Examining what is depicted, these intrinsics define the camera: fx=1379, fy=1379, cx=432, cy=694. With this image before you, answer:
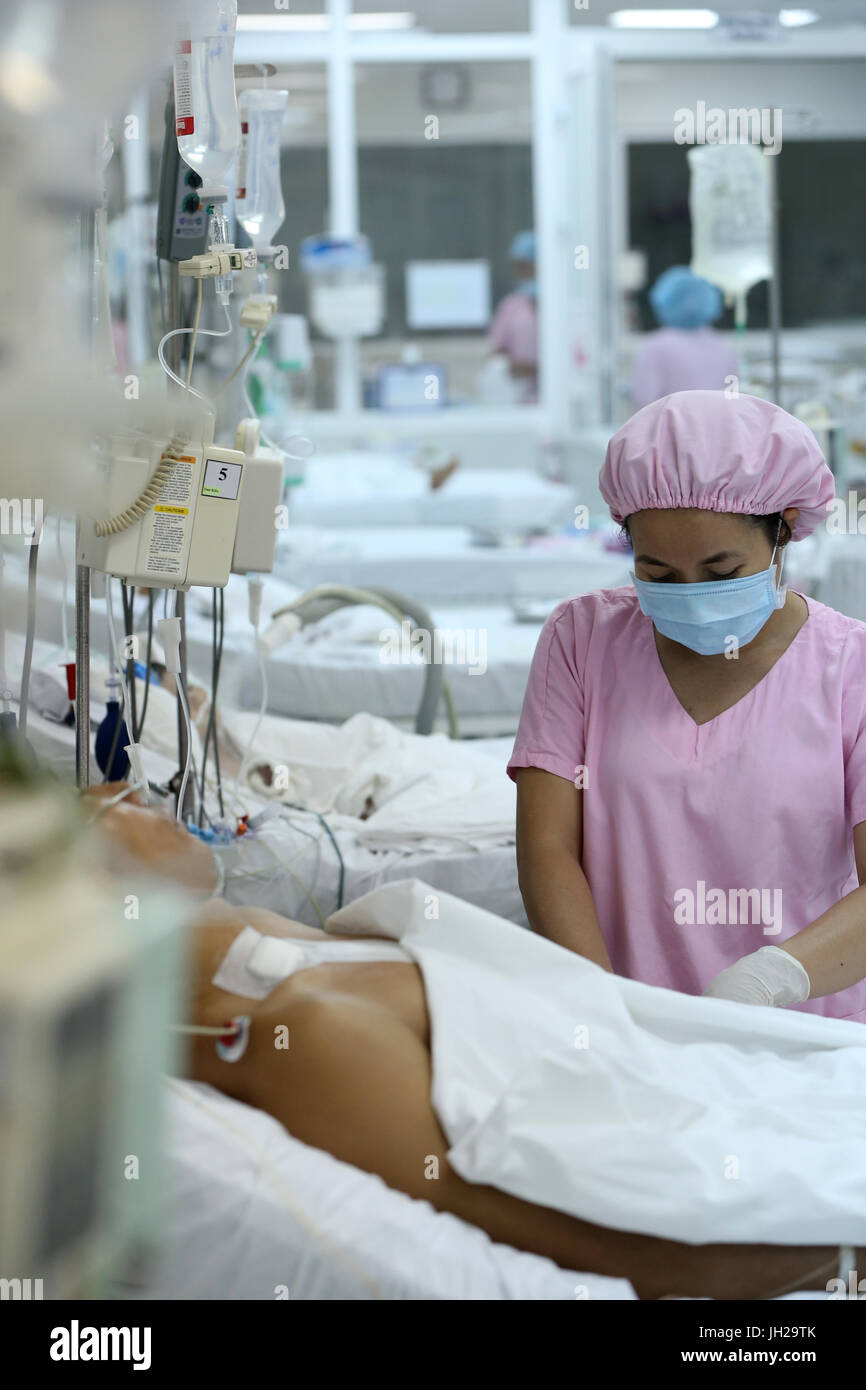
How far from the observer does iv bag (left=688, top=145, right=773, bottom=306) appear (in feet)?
12.8

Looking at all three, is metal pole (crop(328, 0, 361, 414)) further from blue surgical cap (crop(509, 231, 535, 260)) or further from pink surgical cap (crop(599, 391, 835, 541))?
pink surgical cap (crop(599, 391, 835, 541))

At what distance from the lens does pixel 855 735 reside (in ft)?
5.12

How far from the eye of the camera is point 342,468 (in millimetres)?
5945

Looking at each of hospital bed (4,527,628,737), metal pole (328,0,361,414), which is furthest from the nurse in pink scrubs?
metal pole (328,0,361,414)

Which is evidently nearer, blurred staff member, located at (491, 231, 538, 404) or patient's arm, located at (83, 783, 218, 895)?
patient's arm, located at (83, 783, 218, 895)

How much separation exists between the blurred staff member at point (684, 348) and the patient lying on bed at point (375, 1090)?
4412 millimetres

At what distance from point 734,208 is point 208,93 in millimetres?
2754

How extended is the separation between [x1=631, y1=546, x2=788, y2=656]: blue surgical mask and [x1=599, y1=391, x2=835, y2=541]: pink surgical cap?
0.27ft

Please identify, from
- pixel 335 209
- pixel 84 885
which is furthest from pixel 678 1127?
pixel 335 209

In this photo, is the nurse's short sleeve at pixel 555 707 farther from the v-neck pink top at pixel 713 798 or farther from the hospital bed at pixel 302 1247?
the hospital bed at pixel 302 1247

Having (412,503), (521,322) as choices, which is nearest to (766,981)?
(412,503)

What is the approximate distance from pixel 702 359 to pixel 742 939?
4185 millimetres

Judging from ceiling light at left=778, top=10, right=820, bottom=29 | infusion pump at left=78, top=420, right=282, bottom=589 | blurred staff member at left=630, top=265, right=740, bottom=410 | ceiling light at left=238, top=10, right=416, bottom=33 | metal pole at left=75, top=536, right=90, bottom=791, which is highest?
ceiling light at left=778, top=10, right=820, bottom=29

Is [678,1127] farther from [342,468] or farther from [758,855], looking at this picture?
[342,468]
